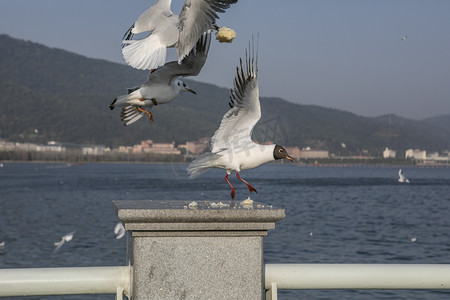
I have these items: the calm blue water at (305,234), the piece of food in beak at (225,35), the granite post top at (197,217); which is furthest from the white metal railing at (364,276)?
the calm blue water at (305,234)

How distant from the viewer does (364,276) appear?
3561 mm

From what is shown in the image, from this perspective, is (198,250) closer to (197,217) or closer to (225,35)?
(197,217)

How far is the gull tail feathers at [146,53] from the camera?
375 cm

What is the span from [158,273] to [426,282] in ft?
4.75

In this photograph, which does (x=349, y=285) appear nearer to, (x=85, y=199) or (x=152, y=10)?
(x=152, y=10)

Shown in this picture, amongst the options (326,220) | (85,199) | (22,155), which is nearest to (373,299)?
(326,220)

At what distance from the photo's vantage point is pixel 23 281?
340 centimetres

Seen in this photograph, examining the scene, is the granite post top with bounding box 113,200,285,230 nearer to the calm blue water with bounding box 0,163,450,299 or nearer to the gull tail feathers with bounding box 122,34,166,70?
the gull tail feathers with bounding box 122,34,166,70

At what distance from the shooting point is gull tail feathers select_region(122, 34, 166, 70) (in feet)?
12.3

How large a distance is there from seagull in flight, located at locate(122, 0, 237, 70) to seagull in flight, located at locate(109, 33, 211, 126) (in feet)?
0.26

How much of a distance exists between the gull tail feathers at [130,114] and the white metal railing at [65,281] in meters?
0.91

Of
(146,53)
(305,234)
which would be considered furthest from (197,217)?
(305,234)

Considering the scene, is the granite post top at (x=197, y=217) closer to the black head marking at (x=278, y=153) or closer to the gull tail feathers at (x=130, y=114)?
the black head marking at (x=278, y=153)

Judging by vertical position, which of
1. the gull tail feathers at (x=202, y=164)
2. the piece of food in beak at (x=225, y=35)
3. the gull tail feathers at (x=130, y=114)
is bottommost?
the gull tail feathers at (x=202, y=164)
